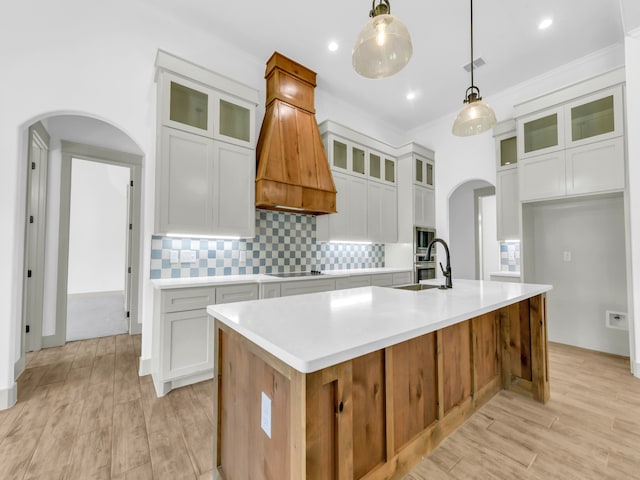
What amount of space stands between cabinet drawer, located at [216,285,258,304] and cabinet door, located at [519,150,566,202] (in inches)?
134

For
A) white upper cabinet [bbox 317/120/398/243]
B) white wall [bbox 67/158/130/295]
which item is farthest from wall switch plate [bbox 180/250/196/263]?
white wall [bbox 67/158/130/295]

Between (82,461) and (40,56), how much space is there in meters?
3.03

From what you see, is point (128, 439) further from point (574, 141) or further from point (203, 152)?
point (574, 141)

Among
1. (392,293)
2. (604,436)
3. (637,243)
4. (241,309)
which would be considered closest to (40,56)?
(241,309)

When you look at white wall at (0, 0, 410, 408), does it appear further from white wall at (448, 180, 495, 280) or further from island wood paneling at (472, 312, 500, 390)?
white wall at (448, 180, 495, 280)

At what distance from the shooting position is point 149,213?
270 cm

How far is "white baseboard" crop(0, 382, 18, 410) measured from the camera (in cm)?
209

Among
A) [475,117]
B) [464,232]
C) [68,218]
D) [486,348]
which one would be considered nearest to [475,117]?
[475,117]

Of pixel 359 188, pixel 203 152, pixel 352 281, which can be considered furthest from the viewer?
pixel 359 188

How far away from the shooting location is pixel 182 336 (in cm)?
242

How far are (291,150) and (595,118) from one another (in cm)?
332

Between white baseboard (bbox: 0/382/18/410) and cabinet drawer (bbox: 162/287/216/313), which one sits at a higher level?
cabinet drawer (bbox: 162/287/216/313)

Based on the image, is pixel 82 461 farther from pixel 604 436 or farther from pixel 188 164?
pixel 604 436

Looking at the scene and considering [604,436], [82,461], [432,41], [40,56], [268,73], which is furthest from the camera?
[268,73]
